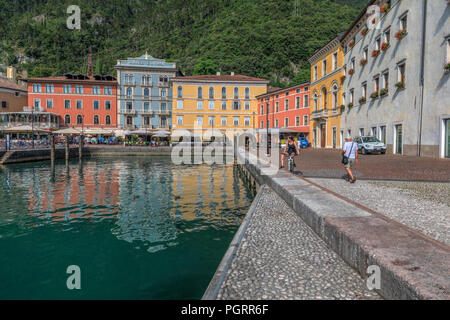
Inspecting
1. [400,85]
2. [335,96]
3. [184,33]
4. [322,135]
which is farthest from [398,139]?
[184,33]

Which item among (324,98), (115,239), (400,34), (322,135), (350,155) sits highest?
(400,34)

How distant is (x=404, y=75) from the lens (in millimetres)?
19922

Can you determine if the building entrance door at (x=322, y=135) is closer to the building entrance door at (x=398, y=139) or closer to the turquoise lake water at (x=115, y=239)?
the building entrance door at (x=398, y=139)

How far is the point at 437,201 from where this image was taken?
6.66m

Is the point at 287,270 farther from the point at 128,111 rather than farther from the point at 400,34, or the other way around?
the point at 128,111

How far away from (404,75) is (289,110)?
2528cm

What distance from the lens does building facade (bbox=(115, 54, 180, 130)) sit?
54.7 m

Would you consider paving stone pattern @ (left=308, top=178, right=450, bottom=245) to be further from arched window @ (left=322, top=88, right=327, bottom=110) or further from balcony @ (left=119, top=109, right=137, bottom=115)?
balcony @ (left=119, top=109, right=137, bottom=115)

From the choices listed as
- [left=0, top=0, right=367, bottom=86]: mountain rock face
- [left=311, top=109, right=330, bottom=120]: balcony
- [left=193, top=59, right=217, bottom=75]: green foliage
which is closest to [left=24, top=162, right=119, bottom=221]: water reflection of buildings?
[left=311, top=109, right=330, bottom=120]: balcony

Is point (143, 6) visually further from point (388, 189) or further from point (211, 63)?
point (388, 189)

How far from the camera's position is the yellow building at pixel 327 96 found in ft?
106

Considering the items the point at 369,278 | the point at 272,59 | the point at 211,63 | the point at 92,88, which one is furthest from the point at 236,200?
the point at 272,59

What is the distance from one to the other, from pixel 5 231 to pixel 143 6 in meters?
139

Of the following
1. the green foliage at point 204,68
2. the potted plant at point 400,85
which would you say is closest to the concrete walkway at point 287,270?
the potted plant at point 400,85
